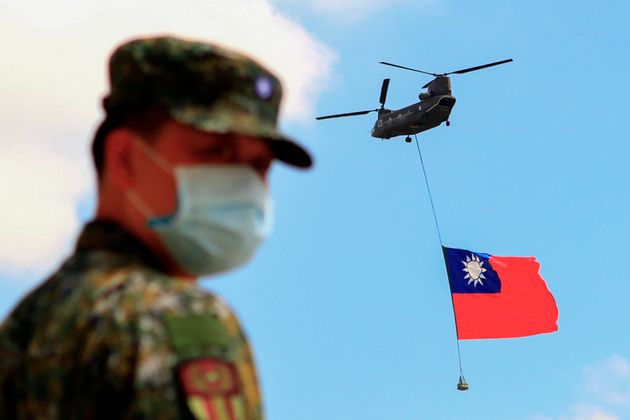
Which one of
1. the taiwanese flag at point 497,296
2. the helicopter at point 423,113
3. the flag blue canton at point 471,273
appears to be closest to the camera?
the taiwanese flag at point 497,296

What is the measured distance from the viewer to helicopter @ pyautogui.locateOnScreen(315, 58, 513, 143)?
199ft

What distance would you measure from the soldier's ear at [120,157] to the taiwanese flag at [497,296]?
109 ft

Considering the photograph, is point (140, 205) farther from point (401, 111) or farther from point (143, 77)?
point (401, 111)

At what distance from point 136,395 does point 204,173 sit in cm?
69

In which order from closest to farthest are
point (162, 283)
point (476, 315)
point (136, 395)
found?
point (136, 395)
point (162, 283)
point (476, 315)

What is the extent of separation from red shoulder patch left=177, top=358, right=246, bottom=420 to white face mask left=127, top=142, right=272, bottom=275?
20.2 inches

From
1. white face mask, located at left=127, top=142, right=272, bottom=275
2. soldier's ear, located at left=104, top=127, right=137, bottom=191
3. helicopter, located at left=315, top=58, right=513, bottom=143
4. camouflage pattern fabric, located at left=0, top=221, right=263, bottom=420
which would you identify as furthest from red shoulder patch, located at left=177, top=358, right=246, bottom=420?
helicopter, located at left=315, top=58, right=513, bottom=143

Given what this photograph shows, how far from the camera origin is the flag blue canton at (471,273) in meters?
38.3

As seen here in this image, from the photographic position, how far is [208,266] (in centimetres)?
332

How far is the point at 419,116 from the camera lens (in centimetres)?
6084

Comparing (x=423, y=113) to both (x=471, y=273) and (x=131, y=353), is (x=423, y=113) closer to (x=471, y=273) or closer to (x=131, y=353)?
(x=471, y=273)

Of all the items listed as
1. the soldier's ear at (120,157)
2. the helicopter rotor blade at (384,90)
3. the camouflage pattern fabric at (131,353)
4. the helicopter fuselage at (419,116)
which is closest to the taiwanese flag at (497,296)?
the helicopter fuselage at (419,116)

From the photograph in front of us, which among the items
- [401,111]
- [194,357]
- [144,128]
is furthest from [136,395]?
[401,111]

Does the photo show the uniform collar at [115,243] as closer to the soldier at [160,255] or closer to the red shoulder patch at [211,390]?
the soldier at [160,255]
